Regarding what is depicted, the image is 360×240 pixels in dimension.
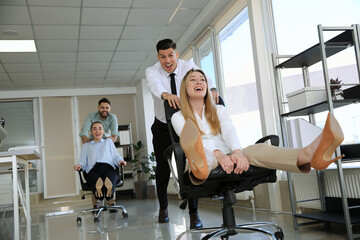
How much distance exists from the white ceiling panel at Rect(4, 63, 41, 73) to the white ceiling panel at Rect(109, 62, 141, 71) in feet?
4.67

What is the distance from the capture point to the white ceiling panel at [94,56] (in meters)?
6.49

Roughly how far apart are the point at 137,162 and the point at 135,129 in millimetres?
943

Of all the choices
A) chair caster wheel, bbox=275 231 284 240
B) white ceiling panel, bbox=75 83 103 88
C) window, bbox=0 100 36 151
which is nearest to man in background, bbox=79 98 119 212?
chair caster wheel, bbox=275 231 284 240

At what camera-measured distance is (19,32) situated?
5.29m

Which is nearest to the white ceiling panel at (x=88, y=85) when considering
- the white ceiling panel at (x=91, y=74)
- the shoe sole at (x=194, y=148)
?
the white ceiling panel at (x=91, y=74)

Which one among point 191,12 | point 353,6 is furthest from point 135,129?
point 353,6

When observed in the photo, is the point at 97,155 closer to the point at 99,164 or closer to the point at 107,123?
the point at 99,164

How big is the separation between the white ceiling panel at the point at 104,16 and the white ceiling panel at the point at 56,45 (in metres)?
0.82

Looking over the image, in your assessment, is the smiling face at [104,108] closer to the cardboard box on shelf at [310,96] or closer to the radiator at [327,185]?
the radiator at [327,185]

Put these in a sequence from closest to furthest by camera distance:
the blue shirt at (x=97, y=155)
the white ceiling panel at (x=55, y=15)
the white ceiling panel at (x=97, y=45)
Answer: the blue shirt at (x=97, y=155) → the white ceiling panel at (x=55, y=15) → the white ceiling panel at (x=97, y=45)

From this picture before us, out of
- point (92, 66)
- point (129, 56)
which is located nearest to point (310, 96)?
point (129, 56)

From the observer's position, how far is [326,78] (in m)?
2.41

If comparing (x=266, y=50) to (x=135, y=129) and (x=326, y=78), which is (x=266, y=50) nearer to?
(x=326, y=78)

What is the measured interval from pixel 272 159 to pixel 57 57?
18.4 ft
